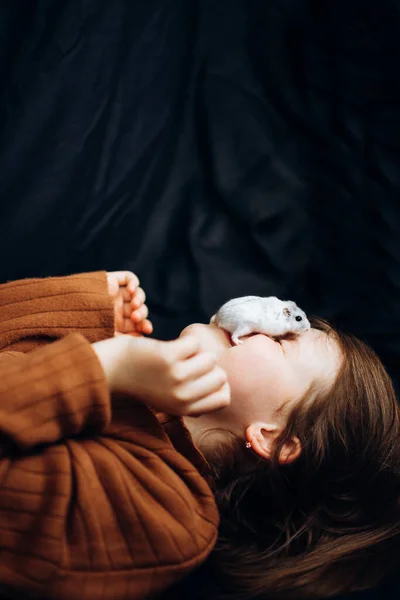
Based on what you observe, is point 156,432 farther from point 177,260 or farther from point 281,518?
point 177,260

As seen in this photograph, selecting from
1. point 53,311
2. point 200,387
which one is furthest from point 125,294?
point 200,387

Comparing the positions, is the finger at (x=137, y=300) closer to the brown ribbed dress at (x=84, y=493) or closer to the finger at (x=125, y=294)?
the finger at (x=125, y=294)

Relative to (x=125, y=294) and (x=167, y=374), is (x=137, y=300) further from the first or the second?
(x=167, y=374)

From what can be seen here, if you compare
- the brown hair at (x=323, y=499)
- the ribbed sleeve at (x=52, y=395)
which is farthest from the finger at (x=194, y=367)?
the brown hair at (x=323, y=499)

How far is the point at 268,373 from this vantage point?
3.99 feet

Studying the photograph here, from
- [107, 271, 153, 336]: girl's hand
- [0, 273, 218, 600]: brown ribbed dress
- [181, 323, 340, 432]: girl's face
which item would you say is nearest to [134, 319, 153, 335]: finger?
[107, 271, 153, 336]: girl's hand

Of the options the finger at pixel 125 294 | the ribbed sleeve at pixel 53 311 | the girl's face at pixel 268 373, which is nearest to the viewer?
the girl's face at pixel 268 373

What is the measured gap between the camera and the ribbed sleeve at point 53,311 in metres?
1.32

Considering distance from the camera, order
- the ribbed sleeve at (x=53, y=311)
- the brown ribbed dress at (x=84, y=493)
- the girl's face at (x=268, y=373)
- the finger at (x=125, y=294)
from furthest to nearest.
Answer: the finger at (x=125, y=294)
the ribbed sleeve at (x=53, y=311)
the girl's face at (x=268, y=373)
the brown ribbed dress at (x=84, y=493)

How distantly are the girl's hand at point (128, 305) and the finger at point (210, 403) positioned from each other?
1.12ft

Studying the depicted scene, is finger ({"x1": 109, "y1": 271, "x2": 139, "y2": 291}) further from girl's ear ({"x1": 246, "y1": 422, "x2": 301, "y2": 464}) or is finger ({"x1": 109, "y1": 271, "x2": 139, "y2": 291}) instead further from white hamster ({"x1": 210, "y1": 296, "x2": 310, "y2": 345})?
girl's ear ({"x1": 246, "y1": 422, "x2": 301, "y2": 464})

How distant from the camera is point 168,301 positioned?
5.27 ft

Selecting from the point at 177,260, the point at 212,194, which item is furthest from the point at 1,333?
the point at 212,194

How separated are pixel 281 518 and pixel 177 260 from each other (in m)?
0.66
